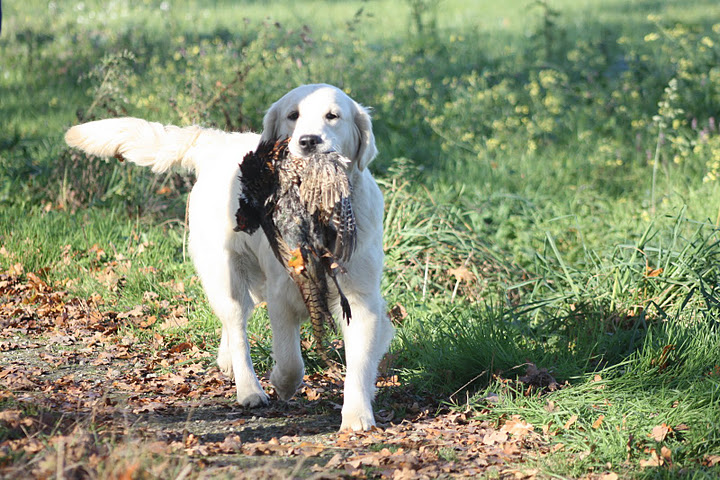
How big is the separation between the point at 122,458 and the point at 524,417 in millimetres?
1831

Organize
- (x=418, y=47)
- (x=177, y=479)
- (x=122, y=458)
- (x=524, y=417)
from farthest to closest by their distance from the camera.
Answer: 1. (x=418, y=47)
2. (x=524, y=417)
3. (x=122, y=458)
4. (x=177, y=479)

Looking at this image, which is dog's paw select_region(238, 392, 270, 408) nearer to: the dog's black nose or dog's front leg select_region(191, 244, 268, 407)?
dog's front leg select_region(191, 244, 268, 407)

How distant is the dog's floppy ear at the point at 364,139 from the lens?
400 cm

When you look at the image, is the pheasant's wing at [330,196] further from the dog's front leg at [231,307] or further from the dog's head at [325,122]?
the dog's front leg at [231,307]

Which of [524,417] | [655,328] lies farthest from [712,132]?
[524,417]

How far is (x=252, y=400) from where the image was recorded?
3.98 metres

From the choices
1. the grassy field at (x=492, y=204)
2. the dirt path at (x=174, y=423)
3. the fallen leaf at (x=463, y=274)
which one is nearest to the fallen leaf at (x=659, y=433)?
the grassy field at (x=492, y=204)

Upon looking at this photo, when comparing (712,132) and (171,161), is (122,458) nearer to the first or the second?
(171,161)

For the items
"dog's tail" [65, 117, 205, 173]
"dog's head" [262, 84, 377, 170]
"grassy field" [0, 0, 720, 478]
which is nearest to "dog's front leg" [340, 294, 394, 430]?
"grassy field" [0, 0, 720, 478]

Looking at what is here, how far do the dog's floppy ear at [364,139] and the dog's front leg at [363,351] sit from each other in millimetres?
700

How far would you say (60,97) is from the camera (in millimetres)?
9891

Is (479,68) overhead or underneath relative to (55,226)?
overhead

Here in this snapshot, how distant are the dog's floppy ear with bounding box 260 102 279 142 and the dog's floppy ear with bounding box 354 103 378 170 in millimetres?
406

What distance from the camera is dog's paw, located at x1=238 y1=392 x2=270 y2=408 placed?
398 cm
